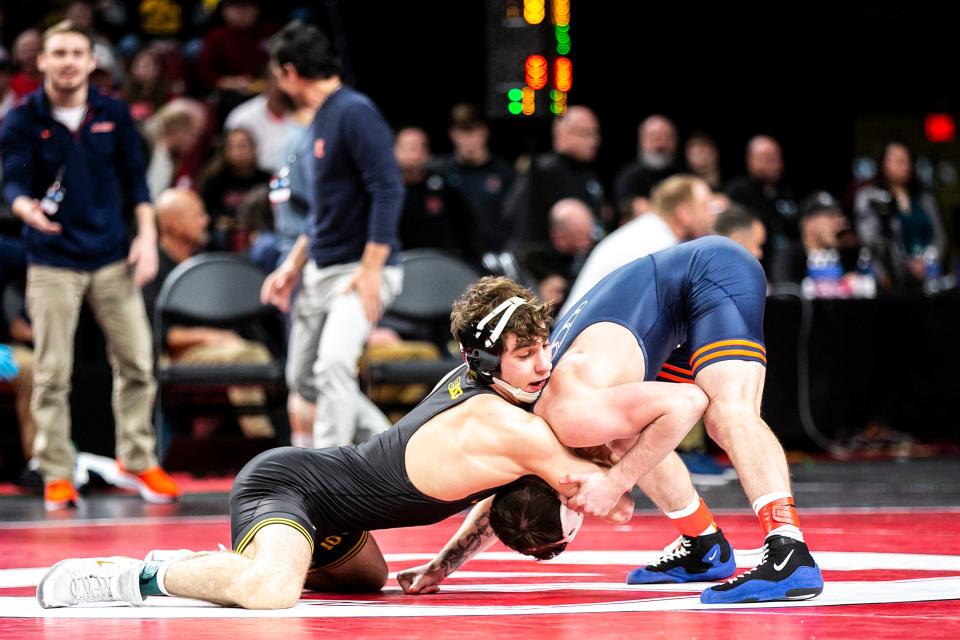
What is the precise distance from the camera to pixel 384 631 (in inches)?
131

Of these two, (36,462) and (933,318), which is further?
(933,318)

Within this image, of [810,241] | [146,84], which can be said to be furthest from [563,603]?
[146,84]

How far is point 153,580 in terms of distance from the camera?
389cm

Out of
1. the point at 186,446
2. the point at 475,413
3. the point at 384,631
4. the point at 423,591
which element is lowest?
the point at 186,446

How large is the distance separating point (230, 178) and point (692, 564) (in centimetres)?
645

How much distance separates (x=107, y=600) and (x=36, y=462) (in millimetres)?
3818

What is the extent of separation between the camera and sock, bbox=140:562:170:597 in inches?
153

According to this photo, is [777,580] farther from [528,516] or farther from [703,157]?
[703,157]

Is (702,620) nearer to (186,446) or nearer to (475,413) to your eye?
(475,413)

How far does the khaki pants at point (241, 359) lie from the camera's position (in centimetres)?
873

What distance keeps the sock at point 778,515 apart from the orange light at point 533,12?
6505 mm

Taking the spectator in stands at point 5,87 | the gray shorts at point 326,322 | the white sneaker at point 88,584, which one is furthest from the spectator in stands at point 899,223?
the white sneaker at point 88,584

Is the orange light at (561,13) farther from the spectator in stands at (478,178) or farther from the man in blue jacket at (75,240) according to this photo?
the man in blue jacket at (75,240)

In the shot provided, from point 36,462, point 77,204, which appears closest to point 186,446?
point 36,462
